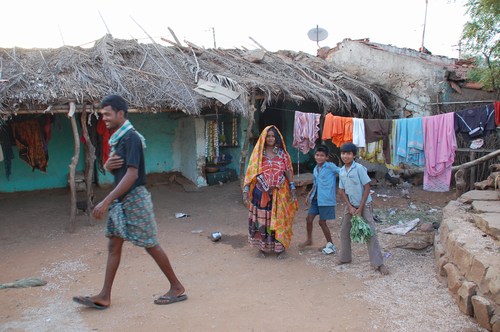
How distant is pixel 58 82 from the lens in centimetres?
688

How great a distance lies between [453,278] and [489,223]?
2.17 ft

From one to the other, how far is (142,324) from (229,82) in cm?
578

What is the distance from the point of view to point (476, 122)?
20.5ft

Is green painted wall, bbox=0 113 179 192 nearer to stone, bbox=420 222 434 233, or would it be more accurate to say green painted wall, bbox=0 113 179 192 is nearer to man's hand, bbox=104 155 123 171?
man's hand, bbox=104 155 123 171

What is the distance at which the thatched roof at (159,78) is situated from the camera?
6.74m

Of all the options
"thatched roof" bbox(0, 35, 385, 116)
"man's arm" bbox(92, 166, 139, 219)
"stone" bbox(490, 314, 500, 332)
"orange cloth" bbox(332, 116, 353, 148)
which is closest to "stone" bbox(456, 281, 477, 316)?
"stone" bbox(490, 314, 500, 332)

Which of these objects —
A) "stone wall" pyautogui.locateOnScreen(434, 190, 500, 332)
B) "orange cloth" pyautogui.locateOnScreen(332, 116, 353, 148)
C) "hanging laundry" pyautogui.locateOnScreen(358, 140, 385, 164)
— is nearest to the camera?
"stone wall" pyautogui.locateOnScreen(434, 190, 500, 332)

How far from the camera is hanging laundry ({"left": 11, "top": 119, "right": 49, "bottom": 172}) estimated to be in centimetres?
819

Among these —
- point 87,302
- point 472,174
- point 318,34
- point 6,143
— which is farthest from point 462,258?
point 318,34

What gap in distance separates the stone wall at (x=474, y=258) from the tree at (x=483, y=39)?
242 cm

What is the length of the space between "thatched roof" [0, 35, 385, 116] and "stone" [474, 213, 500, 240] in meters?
4.82

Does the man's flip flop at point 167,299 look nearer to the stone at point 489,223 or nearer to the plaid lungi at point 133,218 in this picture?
the plaid lungi at point 133,218

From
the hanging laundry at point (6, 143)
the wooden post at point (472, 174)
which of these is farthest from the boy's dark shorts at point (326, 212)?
the hanging laundry at point (6, 143)

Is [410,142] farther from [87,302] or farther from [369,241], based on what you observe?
[87,302]
